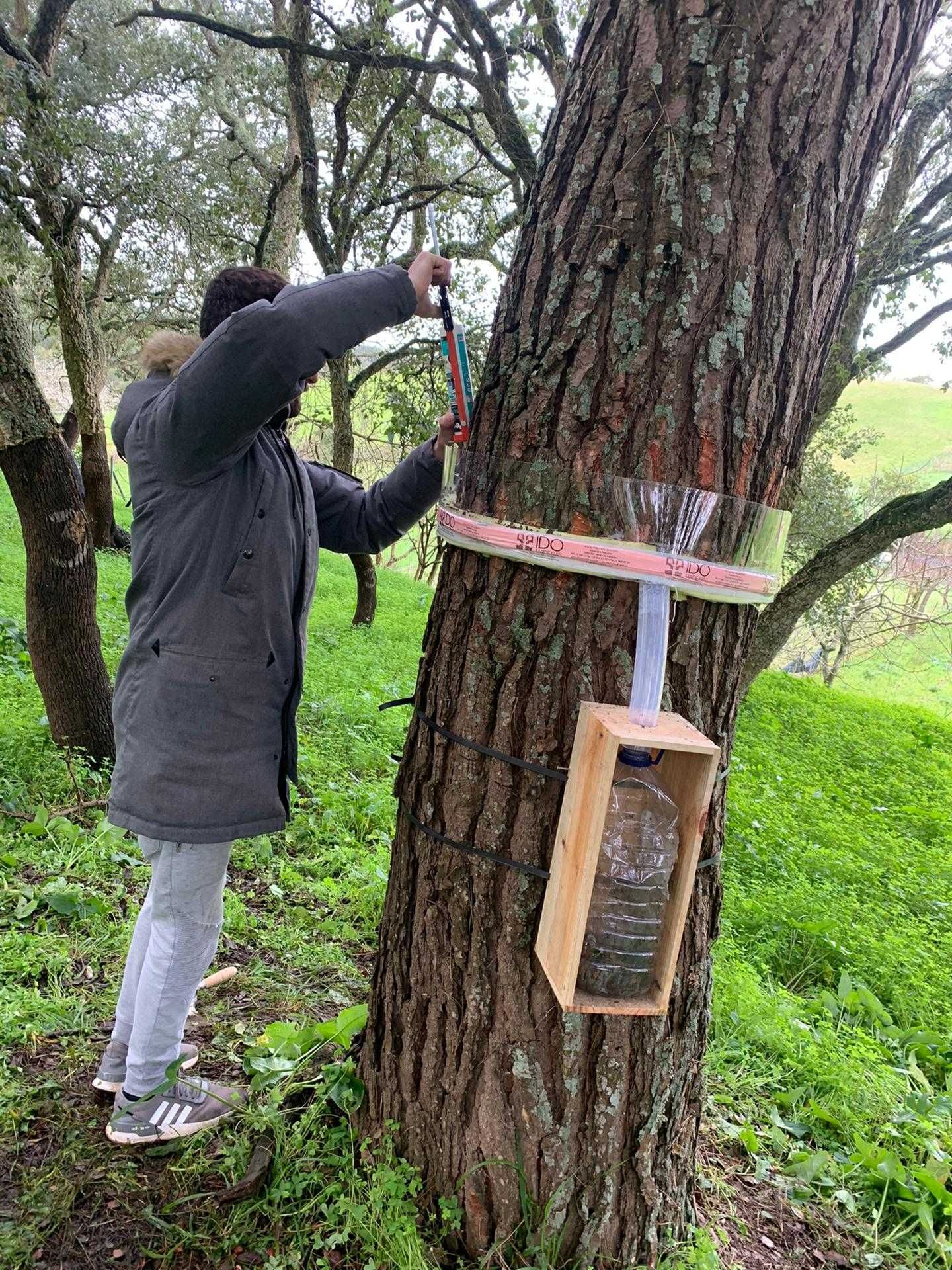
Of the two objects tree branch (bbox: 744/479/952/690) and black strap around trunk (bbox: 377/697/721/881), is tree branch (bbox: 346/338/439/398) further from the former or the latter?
black strap around trunk (bbox: 377/697/721/881)

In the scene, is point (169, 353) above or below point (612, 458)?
above

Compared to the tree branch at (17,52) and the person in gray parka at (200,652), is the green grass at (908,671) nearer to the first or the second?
the tree branch at (17,52)

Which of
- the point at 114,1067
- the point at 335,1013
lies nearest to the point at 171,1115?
the point at 114,1067

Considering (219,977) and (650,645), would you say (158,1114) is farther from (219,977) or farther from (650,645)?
(650,645)

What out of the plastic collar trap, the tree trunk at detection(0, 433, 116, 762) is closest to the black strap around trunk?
the plastic collar trap

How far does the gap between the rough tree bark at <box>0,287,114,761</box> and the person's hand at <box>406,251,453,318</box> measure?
99.2 inches

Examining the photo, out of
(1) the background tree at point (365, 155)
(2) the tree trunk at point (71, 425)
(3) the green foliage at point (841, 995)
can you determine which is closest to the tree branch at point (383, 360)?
(1) the background tree at point (365, 155)

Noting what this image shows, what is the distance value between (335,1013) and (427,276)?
77.7 inches

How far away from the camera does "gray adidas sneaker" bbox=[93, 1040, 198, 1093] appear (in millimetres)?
1850

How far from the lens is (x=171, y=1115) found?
1.73 metres

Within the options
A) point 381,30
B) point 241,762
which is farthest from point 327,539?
point 381,30

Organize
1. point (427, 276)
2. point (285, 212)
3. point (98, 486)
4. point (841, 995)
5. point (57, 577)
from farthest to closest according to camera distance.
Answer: point (98, 486), point (285, 212), point (57, 577), point (841, 995), point (427, 276)

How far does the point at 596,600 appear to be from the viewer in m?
1.35

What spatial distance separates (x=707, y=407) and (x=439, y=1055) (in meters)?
1.34
